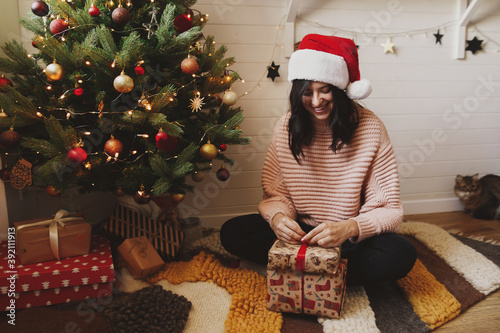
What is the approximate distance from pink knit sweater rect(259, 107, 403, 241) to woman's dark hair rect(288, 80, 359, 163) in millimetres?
32

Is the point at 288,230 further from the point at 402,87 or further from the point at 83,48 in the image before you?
the point at 402,87

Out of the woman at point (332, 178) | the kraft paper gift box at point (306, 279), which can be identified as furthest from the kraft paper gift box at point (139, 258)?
the kraft paper gift box at point (306, 279)

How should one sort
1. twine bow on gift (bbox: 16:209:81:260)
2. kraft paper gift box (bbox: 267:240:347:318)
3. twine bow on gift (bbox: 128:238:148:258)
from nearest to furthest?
kraft paper gift box (bbox: 267:240:347:318)
twine bow on gift (bbox: 16:209:81:260)
twine bow on gift (bbox: 128:238:148:258)

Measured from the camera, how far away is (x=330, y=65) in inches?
48.4

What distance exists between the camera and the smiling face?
128 cm

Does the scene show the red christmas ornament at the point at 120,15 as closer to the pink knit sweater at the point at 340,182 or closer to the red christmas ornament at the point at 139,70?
the red christmas ornament at the point at 139,70

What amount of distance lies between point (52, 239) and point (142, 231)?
13.7 inches

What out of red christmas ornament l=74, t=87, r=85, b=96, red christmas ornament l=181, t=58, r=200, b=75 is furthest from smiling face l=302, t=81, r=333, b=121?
red christmas ornament l=74, t=87, r=85, b=96

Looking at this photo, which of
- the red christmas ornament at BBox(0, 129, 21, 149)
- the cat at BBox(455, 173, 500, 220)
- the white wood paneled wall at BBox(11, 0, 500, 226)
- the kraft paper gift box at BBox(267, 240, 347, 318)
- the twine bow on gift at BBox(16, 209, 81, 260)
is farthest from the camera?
the cat at BBox(455, 173, 500, 220)

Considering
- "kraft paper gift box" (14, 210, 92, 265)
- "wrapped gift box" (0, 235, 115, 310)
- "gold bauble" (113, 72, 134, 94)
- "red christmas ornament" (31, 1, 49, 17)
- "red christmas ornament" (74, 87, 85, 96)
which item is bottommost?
"wrapped gift box" (0, 235, 115, 310)

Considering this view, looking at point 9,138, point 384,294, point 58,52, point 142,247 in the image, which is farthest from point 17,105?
point 384,294

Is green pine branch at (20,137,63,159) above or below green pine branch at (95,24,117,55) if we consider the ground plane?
below

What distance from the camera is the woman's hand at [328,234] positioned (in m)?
1.19

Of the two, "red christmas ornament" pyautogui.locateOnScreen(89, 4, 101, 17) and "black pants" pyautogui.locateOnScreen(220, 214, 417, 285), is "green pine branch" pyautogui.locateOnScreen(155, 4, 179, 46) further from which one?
"black pants" pyautogui.locateOnScreen(220, 214, 417, 285)
